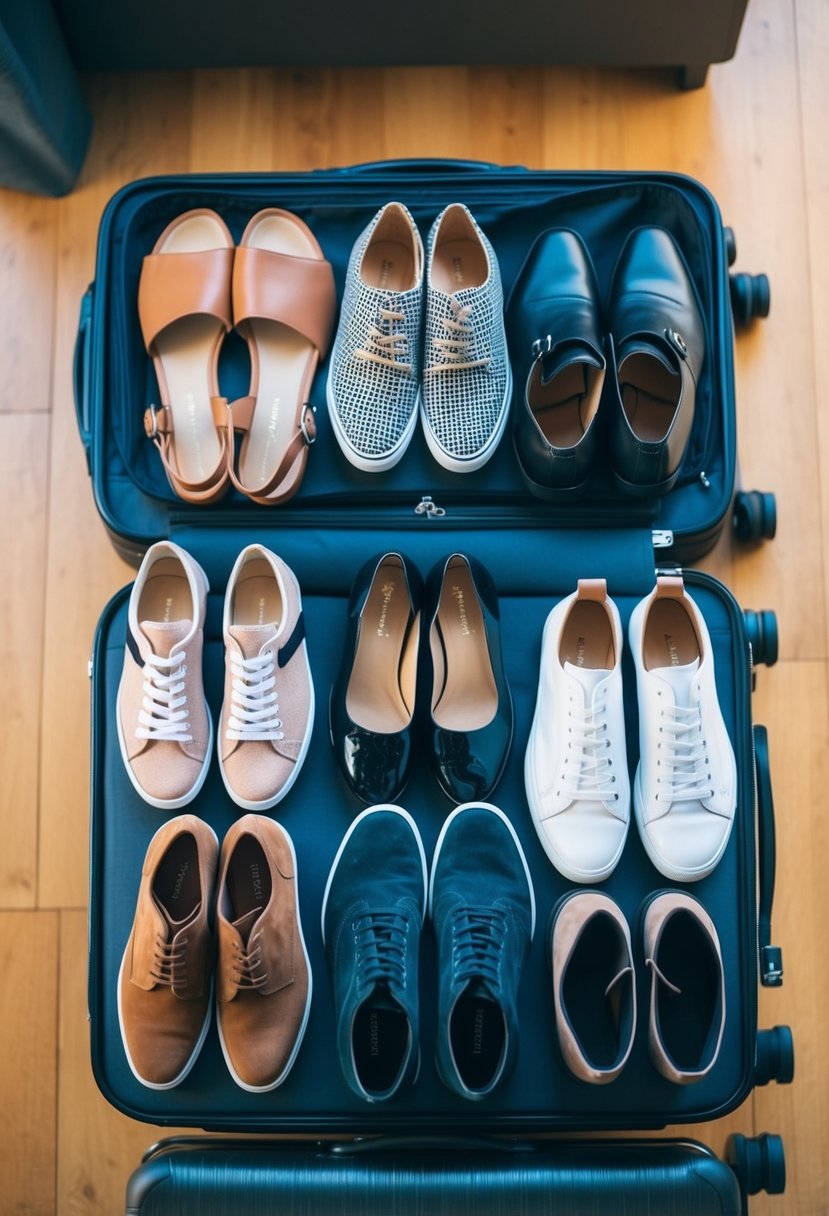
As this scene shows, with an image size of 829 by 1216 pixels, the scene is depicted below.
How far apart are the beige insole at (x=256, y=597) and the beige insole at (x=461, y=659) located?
183 millimetres

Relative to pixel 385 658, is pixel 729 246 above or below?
above

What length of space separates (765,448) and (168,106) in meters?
0.95

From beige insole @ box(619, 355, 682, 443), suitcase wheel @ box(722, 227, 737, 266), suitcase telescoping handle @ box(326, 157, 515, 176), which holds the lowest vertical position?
beige insole @ box(619, 355, 682, 443)

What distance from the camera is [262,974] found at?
3.30 ft

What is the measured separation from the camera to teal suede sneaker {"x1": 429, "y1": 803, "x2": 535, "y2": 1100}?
980mm

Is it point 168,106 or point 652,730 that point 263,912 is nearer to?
point 652,730

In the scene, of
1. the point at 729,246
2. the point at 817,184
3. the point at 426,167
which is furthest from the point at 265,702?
the point at 817,184

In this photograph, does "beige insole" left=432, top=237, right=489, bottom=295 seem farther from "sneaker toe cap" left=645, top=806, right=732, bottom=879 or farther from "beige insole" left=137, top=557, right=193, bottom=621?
"sneaker toe cap" left=645, top=806, right=732, bottom=879

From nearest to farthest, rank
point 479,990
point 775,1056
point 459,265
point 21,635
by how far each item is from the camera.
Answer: point 479,990
point 775,1056
point 459,265
point 21,635

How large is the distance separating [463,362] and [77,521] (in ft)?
1.87

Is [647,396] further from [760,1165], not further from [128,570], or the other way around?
[760,1165]

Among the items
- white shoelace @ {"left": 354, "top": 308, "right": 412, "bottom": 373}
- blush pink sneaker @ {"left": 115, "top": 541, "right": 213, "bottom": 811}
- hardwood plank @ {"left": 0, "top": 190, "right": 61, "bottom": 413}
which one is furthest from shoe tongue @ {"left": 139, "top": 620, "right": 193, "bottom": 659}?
hardwood plank @ {"left": 0, "top": 190, "right": 61, "bottom": 413}

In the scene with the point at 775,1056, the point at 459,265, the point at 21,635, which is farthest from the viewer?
the point at 21,635

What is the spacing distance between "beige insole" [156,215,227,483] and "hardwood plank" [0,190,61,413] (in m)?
0.27
